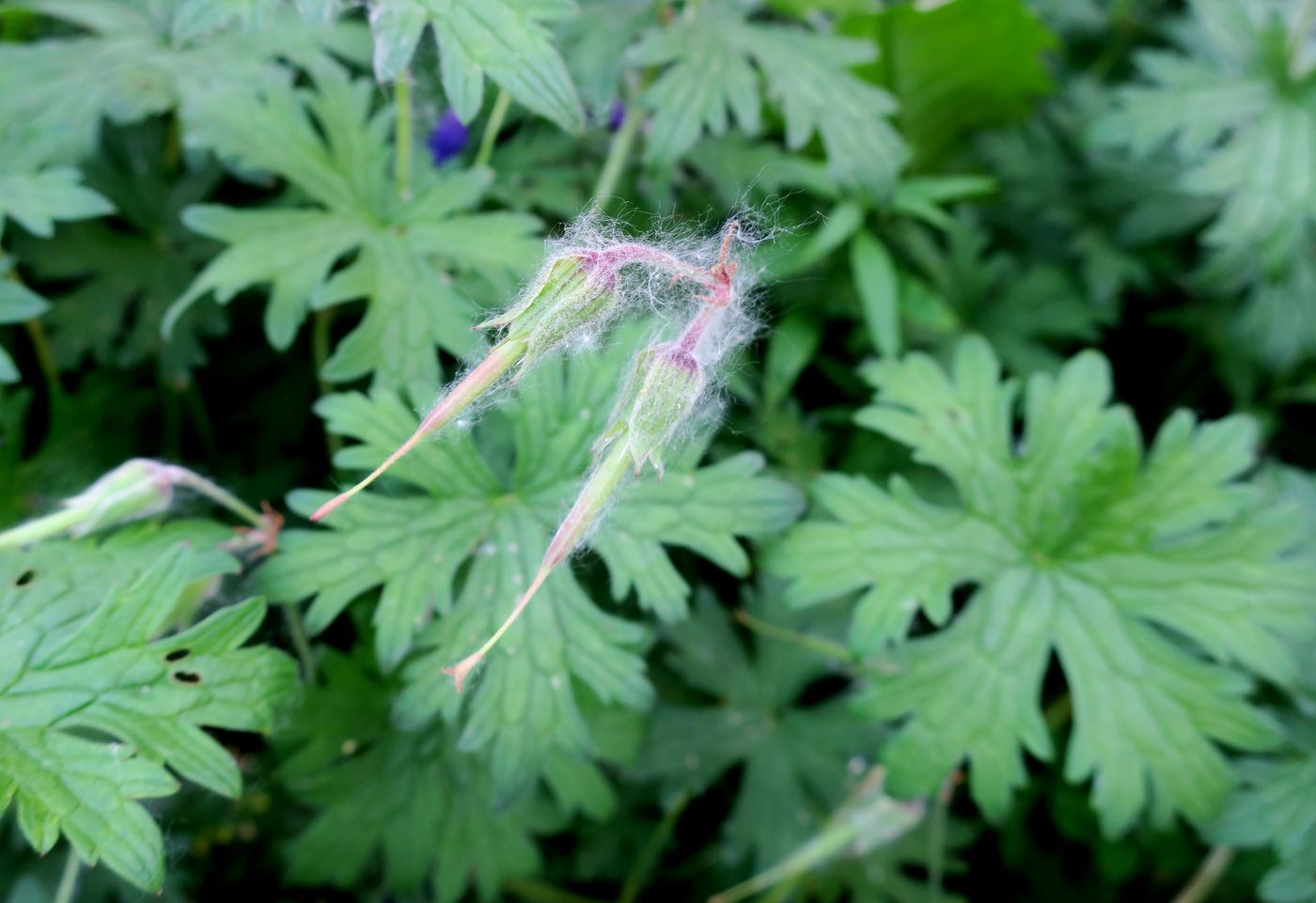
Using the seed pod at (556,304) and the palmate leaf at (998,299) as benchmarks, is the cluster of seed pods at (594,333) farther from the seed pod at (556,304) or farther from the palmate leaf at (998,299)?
the palmate leaf at (998,299)

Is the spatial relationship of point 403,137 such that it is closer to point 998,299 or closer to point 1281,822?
point 998,299

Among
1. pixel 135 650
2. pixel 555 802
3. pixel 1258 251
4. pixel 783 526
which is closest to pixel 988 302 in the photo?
pixel 1258 251

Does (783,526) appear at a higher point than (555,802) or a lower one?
higher

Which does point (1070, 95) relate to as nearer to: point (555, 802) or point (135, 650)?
point (555, 802)

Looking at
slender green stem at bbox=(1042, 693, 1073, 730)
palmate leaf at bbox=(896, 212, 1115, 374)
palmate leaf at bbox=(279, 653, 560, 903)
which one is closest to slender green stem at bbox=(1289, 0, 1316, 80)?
palmate leaf at bbox=(896, 212, 1115, 374)

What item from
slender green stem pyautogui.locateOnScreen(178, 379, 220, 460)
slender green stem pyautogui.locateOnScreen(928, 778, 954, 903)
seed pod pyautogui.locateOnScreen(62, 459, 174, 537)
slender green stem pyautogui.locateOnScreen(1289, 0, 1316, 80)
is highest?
slender green stem pyautogui.locateOnScreen(1289, 0, 1316, 80)

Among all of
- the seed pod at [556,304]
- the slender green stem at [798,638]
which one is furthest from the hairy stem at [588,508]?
the slender green stem at [798,638]

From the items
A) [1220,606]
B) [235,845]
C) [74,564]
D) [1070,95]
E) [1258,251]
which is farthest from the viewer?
[1070,95]

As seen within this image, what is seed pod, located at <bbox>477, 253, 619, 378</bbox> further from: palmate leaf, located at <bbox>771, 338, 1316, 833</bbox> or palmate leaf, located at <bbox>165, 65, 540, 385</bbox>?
palmate leaf, located at <bbox>771, 338, 1316, 833</bbox>
